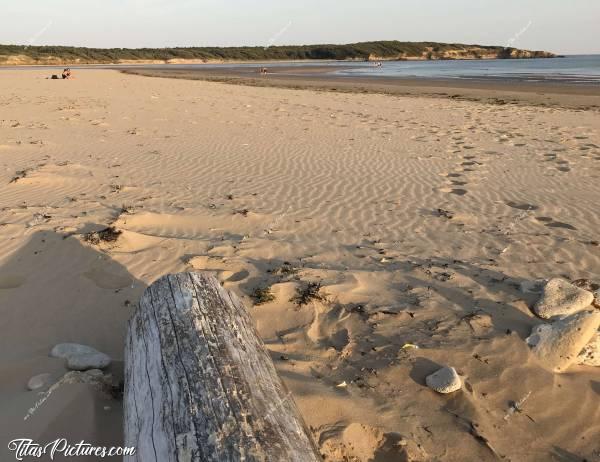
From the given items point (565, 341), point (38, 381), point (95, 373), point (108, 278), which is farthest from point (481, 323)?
point (108, 278)

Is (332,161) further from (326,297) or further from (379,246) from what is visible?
(326,297)

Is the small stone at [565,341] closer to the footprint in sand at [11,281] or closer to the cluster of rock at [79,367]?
the cluster of rock at [79,367]

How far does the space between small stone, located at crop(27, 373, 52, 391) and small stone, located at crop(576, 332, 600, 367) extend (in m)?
3.51

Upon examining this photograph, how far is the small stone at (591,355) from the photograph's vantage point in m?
3.17

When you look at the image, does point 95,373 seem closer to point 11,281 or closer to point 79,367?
point 79,367

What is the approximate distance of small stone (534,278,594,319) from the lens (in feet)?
11.6

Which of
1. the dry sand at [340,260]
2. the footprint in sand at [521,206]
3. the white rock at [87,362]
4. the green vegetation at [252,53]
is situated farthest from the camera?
the green vegetation at [252,53]

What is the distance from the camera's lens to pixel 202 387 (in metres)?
2.19

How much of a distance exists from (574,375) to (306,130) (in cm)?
947

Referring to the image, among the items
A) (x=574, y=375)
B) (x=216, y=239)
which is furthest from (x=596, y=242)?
(x=216, y=239)

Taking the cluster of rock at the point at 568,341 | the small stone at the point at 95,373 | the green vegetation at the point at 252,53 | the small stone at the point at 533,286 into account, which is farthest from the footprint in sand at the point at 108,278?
the green vegetation at the point at 252,53

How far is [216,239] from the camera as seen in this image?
16.9 ft

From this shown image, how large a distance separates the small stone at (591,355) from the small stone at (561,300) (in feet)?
1.07

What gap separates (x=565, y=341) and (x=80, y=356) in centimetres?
330
